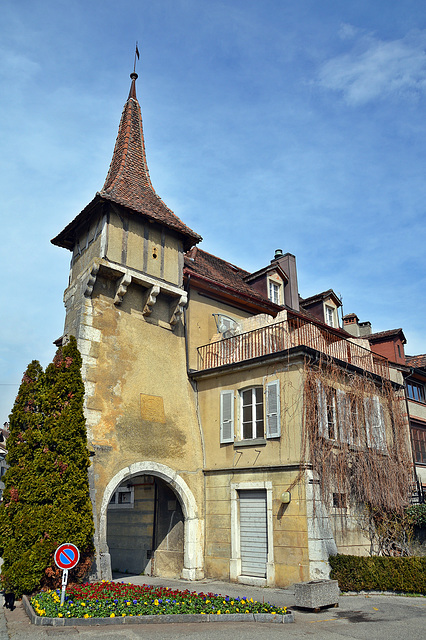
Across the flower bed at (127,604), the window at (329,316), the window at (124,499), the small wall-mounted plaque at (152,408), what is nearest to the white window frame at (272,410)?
the small wall-mounted plaque at (152,408)

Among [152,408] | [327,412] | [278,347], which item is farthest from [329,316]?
[152,408]

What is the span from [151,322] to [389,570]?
9097 millimetres

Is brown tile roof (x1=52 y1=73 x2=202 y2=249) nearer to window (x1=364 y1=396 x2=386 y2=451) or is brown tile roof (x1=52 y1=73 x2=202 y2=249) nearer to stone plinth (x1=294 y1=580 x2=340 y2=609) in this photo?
window (x1=364 y1=396 x2=386 y2=451)

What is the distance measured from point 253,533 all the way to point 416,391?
12.4 meters

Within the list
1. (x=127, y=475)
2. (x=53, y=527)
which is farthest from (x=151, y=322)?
(x=53, y=527)

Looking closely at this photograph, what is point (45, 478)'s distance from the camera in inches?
427

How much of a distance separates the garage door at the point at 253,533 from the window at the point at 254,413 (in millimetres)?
1566

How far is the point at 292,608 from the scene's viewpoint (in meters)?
10.1

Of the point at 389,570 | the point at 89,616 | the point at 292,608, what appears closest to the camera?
the point at 89,616

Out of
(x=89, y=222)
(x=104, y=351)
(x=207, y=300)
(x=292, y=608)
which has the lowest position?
(x=292, y=608)

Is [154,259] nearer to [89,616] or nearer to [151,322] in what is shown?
[151,322]

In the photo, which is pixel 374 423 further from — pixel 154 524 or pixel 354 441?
pixel 154 524

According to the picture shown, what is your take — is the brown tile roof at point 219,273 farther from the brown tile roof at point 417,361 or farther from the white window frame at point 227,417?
the brown tile roof at point 417,361

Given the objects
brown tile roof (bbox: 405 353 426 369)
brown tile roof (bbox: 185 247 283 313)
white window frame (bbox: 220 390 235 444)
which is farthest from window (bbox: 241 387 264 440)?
brown tile roof (bbox: 405 353 426 369)
